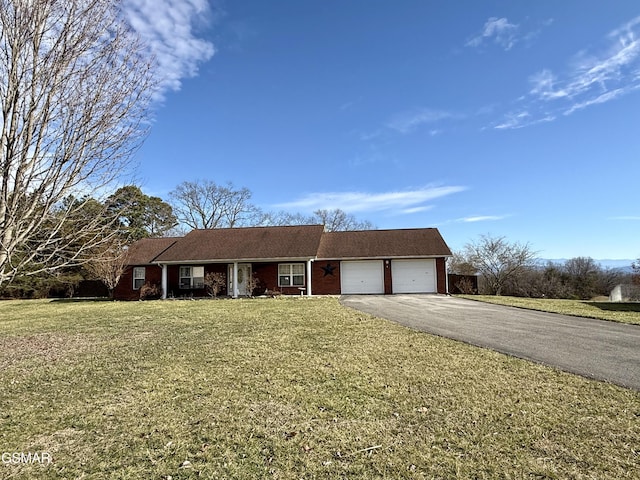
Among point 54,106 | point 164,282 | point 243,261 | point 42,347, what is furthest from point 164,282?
point 54,106

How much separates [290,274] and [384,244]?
599 cm

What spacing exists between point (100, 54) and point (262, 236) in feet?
61.9

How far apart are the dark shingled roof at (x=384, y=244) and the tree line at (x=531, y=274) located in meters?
6.64

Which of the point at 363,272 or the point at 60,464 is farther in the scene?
the point at 363,272

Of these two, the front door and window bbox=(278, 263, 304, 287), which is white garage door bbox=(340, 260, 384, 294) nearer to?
window bbox=(278, 263, 304, 287)

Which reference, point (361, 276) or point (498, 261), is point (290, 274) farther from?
point (498, 261)

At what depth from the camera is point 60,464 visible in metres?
3.24

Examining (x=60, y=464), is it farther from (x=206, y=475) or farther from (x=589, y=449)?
(x=589, y=449)

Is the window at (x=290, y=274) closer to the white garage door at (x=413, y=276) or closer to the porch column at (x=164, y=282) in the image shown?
the white garage door at (x=413, y=276)

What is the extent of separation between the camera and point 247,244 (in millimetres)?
22578

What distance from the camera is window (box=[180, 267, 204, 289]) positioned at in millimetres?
22344

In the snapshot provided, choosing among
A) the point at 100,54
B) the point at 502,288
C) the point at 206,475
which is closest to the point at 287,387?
the point at 206,475

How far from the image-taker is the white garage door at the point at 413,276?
21.5m

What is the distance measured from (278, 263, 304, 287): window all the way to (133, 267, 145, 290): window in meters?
8.96
